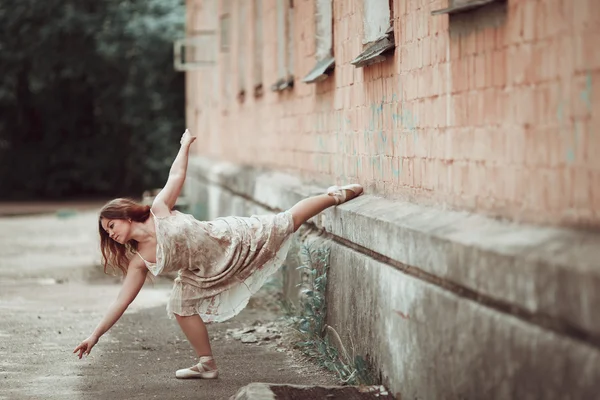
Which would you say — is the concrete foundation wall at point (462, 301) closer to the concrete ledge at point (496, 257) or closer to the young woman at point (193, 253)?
the concrete ledge at point (496, 257)

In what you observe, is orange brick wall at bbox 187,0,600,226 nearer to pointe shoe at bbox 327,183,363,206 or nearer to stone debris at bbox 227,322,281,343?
pointe shoe at bbox 327,183,363,206

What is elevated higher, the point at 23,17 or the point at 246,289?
the point at 23,17

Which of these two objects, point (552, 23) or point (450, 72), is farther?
point (450, 72)

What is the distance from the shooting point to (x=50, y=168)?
32469mm

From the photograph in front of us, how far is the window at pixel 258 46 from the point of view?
13.5 m

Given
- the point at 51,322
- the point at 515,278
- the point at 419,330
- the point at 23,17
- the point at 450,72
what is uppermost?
the point at 23,17

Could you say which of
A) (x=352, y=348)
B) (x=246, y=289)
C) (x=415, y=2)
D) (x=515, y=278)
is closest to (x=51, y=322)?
(x=246, y=289)

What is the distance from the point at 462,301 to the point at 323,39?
4.76 meters

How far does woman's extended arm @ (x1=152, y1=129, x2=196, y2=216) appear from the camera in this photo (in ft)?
22.2

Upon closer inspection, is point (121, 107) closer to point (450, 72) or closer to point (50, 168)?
point (50, 168)

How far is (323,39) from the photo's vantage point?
902cm

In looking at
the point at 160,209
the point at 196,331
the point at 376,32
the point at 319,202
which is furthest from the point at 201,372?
the point at 376,32

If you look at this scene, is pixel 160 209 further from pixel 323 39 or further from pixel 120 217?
pixel 323 39

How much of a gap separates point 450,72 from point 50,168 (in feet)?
92.0
